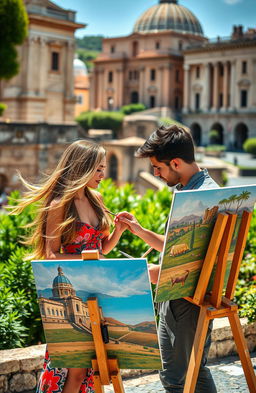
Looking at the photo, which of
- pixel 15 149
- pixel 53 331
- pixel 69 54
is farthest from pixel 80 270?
pixel 69 54

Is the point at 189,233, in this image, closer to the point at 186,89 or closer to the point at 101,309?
the point at 101,309

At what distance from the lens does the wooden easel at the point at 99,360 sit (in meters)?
3.34

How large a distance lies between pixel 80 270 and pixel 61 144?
27.3 m

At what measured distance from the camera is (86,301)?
338 cm

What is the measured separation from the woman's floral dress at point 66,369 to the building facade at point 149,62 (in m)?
73.9

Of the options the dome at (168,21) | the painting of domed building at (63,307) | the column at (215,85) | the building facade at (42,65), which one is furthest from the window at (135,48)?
the painting of domed building at (63,307)

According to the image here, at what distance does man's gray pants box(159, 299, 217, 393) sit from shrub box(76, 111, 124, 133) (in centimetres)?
5526

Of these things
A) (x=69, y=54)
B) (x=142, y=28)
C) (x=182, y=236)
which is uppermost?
(x=142, y=28)

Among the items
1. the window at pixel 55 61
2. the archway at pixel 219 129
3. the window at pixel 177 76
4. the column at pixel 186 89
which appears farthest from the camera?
the window at pixel 177 76

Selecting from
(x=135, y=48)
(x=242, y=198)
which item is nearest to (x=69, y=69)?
(x=242, y=198)

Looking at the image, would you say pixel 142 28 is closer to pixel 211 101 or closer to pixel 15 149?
pixel 211 101

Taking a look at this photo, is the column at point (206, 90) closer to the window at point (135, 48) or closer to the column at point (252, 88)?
the column at point (252, 88)

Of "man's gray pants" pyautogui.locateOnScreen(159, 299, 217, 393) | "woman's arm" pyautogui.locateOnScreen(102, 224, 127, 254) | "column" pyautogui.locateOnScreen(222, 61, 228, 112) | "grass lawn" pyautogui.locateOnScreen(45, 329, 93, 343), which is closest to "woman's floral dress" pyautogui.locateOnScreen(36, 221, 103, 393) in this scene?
"woman's arm" pyautogui.locateOnScreen(102, 224, 127, 254)

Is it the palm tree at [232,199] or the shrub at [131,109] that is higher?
the shrub at [131,109]
